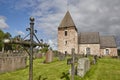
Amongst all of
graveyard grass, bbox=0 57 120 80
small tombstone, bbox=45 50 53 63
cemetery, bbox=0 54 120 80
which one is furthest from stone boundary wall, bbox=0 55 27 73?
small tombstone, bbox=45 50 53 63

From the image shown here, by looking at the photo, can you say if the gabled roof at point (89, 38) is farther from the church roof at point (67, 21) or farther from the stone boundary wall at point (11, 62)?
the stone boundary wall at point (11, 62)

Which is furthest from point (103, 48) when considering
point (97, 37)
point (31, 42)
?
point (31, 42)

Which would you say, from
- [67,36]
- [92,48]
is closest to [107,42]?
[92,48]

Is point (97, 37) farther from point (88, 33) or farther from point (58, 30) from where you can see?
point (58, 30)

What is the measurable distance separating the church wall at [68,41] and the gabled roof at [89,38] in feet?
9.90

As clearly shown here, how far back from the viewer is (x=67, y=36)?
5147cm

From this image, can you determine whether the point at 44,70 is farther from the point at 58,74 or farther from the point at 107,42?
the point at 107,42

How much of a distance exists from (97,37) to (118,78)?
38871 millimetres

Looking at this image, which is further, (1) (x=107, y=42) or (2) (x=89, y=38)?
(2) (x=89, y=38)

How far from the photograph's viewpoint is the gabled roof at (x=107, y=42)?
51656 mm

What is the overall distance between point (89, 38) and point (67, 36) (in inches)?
278

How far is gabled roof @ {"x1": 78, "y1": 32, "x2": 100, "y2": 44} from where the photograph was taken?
5169cm

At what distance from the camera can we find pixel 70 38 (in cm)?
5081

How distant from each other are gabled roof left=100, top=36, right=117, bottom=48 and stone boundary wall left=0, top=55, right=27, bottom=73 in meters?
34.8
